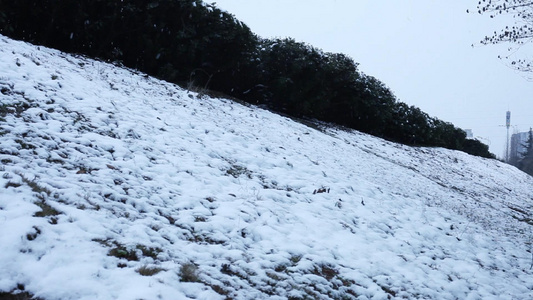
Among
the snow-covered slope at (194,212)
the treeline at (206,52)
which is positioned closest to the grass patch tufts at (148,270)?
the snow-covered slope at (194,212)

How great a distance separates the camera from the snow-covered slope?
3139 mm

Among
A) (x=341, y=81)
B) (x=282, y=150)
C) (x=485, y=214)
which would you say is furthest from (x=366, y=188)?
(x=341, y=81)

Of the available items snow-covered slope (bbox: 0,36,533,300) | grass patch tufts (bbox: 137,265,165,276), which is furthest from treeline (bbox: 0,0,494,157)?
grass patch tufts (bbox: 137,265,165,276)

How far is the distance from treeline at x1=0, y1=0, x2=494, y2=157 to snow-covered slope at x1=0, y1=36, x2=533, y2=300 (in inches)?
41.8

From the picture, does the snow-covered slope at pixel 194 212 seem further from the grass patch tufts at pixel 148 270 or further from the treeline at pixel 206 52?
the treeline at pixel 206 52

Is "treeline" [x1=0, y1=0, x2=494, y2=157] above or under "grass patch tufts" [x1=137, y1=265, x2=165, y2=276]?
above

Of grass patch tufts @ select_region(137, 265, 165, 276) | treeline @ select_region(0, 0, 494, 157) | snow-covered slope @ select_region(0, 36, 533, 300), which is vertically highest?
treeline @ select_region(0, 0, 494, 157)

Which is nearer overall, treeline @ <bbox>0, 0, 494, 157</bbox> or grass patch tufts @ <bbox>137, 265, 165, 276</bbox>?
grass patch tufts @ <bbox>137, 265, 165, 276</bbox>

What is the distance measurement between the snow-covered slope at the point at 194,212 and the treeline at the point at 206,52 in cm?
106

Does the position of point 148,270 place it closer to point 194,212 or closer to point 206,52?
point 194,212

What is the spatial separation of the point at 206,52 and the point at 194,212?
287 inches

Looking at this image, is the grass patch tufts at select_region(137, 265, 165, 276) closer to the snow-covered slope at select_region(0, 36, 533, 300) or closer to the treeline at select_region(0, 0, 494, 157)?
the snow-covered slope at select_region(0, 36, 533, 300)

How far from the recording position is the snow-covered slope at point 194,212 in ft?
10.3

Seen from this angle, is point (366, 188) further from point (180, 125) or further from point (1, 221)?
point (1, 221)
